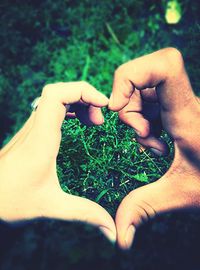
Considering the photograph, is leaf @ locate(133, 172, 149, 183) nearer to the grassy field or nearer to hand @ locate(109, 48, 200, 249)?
hand @ locate(109, 48, 200, 249)

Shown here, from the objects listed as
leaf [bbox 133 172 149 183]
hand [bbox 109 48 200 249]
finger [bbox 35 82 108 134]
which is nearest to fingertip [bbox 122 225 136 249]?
hand [bbox 109 48 200 249]

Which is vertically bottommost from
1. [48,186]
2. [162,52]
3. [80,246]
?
[80,246]

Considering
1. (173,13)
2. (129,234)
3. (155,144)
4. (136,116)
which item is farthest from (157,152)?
(173,13)

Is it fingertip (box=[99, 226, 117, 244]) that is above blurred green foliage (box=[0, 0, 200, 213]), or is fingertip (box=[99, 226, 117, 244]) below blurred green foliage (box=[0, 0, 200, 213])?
below

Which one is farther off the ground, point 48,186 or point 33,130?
point 33,130

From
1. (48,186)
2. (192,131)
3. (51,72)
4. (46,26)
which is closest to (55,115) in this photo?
(48,186)

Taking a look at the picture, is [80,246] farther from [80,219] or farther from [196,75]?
[196,75]

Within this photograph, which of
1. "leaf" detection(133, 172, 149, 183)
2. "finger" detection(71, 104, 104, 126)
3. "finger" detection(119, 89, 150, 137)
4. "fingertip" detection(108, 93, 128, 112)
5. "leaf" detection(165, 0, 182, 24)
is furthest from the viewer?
"leaf" detection(165, 0, 182, 24)

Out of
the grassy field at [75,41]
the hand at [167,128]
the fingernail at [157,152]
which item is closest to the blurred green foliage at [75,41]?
the grassy field at [75,41]

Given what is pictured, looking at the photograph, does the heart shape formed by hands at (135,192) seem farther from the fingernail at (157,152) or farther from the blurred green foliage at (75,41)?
the blurred green foliage at (75,41)
